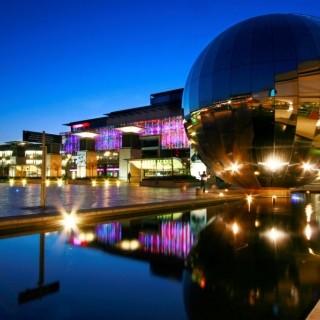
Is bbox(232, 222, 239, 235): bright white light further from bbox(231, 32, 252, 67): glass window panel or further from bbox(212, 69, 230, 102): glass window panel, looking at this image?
bbox(231, 32, 252, 67): glass window panel

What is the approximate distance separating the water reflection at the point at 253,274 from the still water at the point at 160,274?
1cm

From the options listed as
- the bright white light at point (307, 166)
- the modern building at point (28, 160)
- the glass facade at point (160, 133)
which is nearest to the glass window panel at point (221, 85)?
the bright white light at point (307, 166)

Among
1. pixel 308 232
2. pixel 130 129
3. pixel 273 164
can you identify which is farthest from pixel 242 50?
pixel 130 129

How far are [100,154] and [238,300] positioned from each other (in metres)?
101

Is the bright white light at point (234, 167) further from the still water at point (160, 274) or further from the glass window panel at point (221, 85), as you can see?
the still water at point (160, 274)

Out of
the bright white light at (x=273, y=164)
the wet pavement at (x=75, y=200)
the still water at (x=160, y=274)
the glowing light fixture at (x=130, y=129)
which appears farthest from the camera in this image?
the glowing light fixture at (x=130, y=129)

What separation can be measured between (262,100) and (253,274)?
11661 mm

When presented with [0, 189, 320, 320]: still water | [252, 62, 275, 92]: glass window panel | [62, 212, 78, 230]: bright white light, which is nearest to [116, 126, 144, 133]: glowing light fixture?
[252, 62, 275, 92]: glass window panel

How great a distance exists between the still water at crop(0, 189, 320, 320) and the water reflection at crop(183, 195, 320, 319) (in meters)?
0.01

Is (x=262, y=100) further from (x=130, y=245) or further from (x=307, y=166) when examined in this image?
(x=130, y=245)

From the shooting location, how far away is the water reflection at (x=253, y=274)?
438 centimetres

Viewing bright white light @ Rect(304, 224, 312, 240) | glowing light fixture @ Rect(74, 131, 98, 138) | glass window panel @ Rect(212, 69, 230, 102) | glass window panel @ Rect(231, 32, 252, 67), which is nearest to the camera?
bright white light @ Rect(304, 224, 312, 240)

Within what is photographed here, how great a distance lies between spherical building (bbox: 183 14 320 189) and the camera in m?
16.0

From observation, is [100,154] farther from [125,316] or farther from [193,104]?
[125,316]
